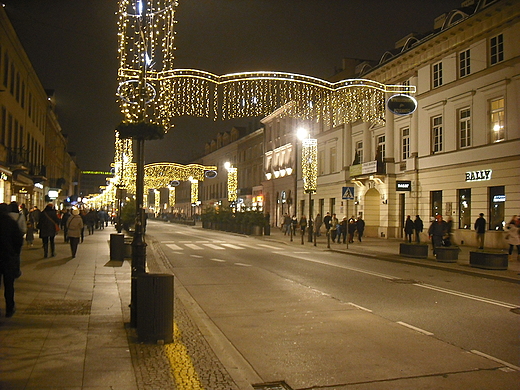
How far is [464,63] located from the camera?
2841cm

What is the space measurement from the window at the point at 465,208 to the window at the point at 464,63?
20.6 ft

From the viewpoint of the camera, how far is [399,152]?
34625 millimetres

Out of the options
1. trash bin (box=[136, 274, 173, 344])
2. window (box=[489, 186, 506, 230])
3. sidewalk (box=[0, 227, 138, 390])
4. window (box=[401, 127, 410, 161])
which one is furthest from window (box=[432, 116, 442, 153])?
trash bin (box=[136, 274, 173, 344])

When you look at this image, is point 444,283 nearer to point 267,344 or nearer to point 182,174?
point 267,344

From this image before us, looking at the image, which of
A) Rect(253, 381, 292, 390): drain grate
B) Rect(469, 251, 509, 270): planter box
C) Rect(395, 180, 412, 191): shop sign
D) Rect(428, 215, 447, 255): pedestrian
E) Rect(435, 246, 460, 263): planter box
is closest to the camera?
Rect(253, 381, 292, 390): drain grate

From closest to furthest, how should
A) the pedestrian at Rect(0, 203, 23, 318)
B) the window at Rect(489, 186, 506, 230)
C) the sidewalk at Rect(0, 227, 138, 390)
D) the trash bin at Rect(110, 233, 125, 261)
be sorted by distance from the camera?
the sidewalk at Rect(0, 227, 138, 390) → the pedestrian at Rect(0, 203, 23, 318) → the trash bin at Rect(110, 233, 125, 261) → the window at Rect(489, 186, 506, 230)

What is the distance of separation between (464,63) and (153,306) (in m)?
26.5

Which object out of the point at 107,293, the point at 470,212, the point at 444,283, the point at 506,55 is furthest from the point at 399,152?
the point at 107,293

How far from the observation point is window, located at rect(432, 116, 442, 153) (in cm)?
3055

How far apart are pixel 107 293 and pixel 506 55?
22.4 meters

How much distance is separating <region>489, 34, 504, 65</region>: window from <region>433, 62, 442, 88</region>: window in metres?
4.38

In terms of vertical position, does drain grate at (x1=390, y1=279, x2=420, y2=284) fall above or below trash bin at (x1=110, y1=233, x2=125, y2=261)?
below

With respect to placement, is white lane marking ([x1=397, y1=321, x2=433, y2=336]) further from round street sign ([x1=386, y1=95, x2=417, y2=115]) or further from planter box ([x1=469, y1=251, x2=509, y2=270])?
round street sign ([x1=386, y1=95, x2=417, y2=115])

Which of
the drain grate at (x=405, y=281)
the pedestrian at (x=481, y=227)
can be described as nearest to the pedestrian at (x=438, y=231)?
the pedestrian at (x=481, y=227)
